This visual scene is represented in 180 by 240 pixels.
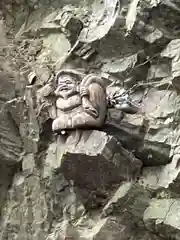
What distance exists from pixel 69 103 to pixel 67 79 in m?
0.16

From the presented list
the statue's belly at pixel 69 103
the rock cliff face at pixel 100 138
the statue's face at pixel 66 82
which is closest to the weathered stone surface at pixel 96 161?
the rock cliff face at pixel 100 138

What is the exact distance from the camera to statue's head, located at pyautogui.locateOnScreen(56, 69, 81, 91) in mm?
3162

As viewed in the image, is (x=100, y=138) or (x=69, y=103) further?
(x=69, y=103)

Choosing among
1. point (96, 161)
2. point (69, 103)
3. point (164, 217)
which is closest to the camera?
point (164, 217)

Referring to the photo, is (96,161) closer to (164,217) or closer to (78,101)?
(78,101)

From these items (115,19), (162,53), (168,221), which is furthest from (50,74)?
(168,221)

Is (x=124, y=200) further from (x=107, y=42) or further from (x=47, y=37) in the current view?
(x=47, y=37)

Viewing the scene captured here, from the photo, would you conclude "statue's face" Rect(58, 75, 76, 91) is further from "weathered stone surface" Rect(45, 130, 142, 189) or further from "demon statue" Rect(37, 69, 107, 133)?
"weathered stone surface" Rect(45, 130, 142, 189)

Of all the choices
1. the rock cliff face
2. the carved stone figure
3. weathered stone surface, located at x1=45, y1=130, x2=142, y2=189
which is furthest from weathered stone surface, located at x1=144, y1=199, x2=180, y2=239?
the carved stone figure

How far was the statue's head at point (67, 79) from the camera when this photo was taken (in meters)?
3.16

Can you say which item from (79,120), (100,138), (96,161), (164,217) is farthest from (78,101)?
(164,217)

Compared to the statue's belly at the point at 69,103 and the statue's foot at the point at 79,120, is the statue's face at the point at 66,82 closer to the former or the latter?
the statue's belly at the point at 69,103

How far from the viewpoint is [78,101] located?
3.09m

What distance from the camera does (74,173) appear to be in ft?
10.3
